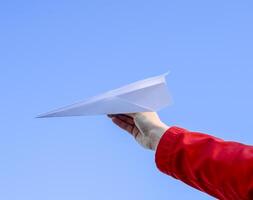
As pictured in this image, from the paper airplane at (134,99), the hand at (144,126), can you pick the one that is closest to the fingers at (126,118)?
the hand at (144,126)

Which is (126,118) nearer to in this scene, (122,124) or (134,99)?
(122,124)

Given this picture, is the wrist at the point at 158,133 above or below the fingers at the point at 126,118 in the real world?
below

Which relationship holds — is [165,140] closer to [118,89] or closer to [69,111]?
[118,89]

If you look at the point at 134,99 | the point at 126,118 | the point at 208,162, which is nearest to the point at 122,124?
the point at 126,118

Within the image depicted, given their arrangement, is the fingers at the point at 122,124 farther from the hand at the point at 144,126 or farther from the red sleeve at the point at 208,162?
the red sleeve at the point at 208,162

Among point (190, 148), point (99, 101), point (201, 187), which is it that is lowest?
point (201, 187)

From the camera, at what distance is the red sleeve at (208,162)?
1349mm

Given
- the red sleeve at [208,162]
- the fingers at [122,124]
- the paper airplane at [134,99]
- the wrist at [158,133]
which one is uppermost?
the paper airplane at [134,99]

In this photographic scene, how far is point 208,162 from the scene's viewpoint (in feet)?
4.65

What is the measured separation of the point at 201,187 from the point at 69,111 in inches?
17.4

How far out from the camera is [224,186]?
4.55ft

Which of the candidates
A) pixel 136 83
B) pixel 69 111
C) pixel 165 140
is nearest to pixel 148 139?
pixel 165 140

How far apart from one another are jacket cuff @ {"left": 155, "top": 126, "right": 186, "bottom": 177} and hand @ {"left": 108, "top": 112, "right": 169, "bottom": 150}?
0.02 metres

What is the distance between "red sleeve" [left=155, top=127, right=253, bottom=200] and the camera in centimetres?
135
